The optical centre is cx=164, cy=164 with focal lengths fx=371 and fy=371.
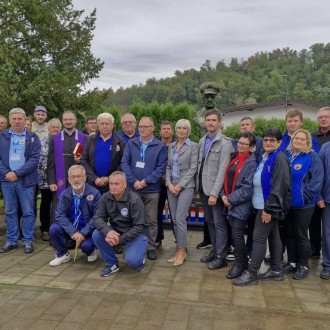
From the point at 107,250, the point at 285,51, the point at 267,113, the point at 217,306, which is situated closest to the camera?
the point at 217,306

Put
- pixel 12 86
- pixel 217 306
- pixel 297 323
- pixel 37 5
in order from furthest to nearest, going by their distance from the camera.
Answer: pixel 37 5
pixel 12 86
pixel 217 306
pixel 297 323

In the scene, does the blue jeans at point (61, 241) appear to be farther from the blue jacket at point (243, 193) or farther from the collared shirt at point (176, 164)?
the blue jacket at point (243, 193)

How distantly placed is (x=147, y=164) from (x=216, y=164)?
0.87 meters

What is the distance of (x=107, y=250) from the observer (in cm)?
420

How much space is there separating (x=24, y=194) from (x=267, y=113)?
24.5 metres

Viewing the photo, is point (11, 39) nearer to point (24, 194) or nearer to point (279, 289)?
point (24, 194)

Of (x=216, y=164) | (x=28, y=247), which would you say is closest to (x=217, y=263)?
(x=216, y=164)

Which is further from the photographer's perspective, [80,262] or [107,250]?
[80,262]

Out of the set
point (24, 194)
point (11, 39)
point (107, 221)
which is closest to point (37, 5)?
point (11, 39)

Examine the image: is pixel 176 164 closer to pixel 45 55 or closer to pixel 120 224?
pixel 120 224

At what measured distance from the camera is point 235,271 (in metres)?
4.11

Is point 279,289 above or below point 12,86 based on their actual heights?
below

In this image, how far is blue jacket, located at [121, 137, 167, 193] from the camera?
4645mm

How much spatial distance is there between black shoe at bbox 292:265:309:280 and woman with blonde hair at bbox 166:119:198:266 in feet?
4.31
